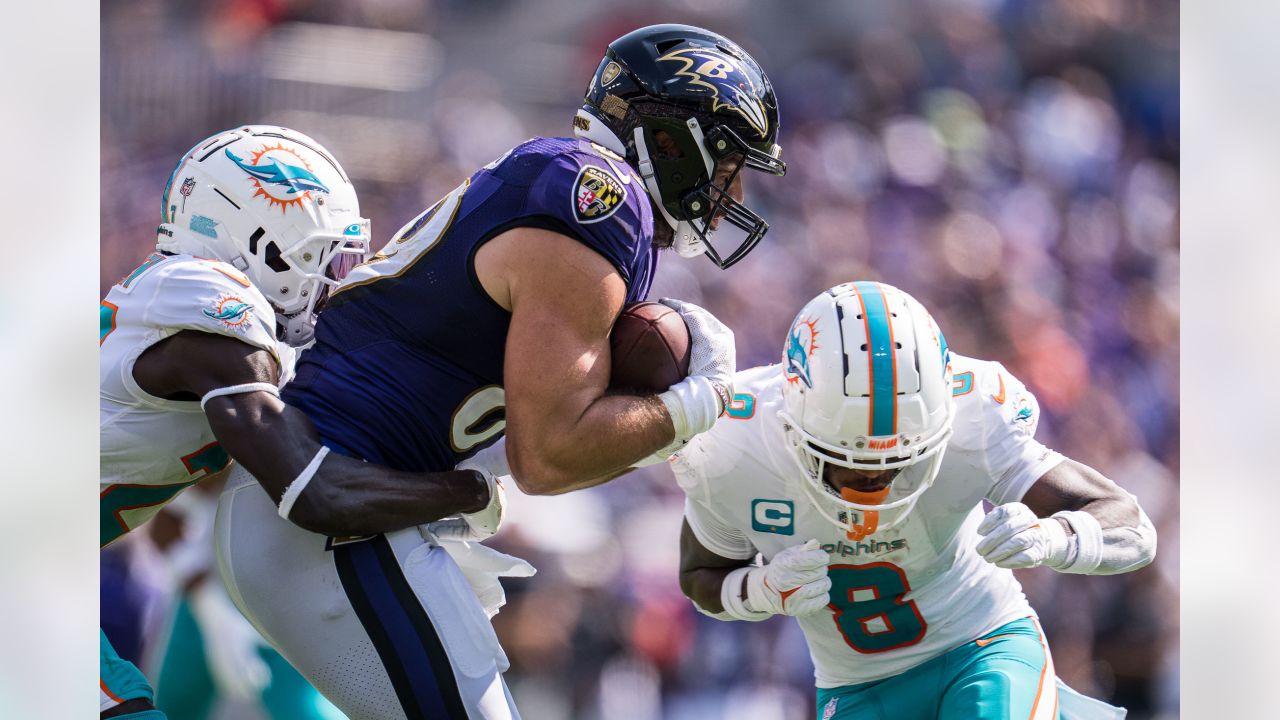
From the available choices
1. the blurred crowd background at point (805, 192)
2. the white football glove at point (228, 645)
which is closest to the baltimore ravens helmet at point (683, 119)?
the white football glove at point (228, 645)

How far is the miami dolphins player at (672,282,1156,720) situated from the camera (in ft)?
7.58

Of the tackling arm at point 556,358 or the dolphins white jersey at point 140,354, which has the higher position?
the tackling arm at point 556,358

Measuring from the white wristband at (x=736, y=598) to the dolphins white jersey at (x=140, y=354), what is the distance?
3.32ft

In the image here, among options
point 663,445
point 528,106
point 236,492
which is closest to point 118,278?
point 528,106

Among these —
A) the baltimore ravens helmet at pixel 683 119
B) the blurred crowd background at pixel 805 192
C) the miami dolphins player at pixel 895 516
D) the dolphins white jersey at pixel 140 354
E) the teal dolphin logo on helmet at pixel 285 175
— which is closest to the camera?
the dolphins white jersey at pixel 140 354

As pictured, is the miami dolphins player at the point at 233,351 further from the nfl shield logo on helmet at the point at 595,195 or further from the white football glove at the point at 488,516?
the nfl shield logo on helmet at the point at 595,195

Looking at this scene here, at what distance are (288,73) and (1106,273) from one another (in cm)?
273

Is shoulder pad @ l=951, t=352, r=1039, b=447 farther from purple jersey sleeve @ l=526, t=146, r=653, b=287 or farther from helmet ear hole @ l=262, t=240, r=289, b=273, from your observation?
helmet ear hole @ l=262, t=240, r=289, b=273

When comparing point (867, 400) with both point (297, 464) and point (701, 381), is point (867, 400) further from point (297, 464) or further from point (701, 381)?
point (297, 464)

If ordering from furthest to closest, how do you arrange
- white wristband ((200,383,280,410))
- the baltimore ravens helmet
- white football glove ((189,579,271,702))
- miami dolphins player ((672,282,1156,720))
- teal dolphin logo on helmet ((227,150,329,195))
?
white football glove ((189,579,271,702))
teal dolphin logo on helmet ((227,150,329,195))
miami dolphins player ((672,282,1156,720))
the baltimore ravens helmet
white wristband ((200,383,280,410))

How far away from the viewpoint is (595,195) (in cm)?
184

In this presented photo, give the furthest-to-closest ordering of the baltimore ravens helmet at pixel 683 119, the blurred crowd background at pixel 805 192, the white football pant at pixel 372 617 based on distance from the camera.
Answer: the blurred crowd background at pixel 805 192
the baltimore ravens helmet at pixel 683 119
the white football pant at pixel 372 617

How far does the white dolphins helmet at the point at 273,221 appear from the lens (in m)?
2.39

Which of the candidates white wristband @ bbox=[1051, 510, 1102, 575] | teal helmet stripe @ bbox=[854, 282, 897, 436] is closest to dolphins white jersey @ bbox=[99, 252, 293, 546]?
teal helmet stripe @ bbox=[854, 282, 897, 436]
